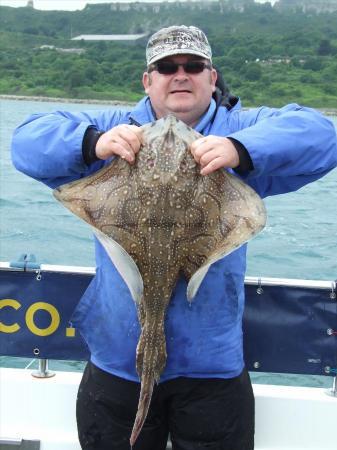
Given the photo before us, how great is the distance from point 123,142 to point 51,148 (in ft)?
1.24

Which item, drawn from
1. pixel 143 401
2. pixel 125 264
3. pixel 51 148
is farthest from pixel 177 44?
pixel 143 401

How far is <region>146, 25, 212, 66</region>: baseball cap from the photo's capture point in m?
2.71

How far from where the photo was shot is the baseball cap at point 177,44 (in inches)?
107

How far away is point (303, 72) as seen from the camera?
45969 millimetres

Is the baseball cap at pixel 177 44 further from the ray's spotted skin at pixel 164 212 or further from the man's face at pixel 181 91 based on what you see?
the ray's spotted skin at pixel 164 212

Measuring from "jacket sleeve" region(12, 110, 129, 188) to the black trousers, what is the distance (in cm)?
92

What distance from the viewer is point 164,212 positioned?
2.40m

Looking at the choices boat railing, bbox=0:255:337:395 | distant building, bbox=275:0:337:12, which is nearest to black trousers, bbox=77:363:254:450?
boat railing, bbox=0:255:337:395

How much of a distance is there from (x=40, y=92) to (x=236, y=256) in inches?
2212

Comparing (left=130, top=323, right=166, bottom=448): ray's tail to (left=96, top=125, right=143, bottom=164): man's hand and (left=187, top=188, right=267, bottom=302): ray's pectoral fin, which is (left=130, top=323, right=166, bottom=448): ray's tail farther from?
(left=96, top=125, right=143, bottom=164): man's hand

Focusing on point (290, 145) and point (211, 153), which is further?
point (290, 145)

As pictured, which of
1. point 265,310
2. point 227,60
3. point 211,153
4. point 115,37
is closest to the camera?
point 211,153

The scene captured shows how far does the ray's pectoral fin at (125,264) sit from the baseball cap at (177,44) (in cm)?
85

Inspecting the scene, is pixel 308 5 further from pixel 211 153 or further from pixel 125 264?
pixel 125 264
